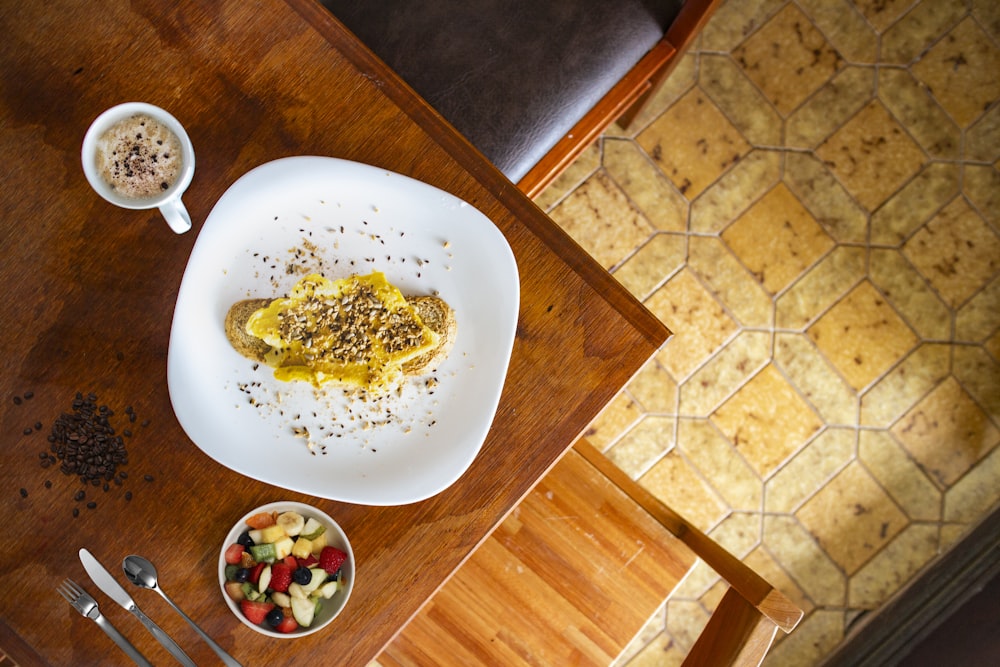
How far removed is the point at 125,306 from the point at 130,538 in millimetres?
348

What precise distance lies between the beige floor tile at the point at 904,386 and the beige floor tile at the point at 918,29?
804mm

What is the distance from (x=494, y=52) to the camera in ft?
4.62

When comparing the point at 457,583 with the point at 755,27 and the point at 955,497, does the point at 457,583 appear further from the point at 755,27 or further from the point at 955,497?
the point at 755,27

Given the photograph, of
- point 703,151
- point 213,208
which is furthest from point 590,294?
point 703,151

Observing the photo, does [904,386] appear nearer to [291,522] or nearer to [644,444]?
[644,444]

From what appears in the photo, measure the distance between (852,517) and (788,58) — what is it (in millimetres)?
1272

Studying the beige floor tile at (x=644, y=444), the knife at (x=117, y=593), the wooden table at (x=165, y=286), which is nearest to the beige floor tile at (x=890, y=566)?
the beige floor tile at (x=644, y=444)

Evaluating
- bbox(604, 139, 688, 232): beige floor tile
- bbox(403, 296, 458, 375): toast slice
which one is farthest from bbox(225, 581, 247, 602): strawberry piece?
bbox(604, 139, 688, 232): beige floor tile

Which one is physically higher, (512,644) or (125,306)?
(125,306)

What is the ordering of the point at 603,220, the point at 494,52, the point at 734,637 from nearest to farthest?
the point at 734,637 → the point at 494,52 → the point at 603,220

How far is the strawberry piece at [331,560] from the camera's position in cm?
110

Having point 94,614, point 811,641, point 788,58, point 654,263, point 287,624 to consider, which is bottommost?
point 811,641

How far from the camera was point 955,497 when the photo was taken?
6.67 feet

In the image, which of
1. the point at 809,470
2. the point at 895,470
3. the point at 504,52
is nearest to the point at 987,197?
the point at 895,470
